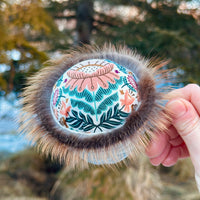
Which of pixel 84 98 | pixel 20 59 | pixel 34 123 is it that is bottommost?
pixel 20 59

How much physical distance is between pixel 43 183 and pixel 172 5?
1.76m

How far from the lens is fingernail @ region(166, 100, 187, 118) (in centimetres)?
44

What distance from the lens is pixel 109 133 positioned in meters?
0.42

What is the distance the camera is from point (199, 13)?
1169 mm

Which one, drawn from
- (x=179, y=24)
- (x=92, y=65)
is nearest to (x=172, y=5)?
(x=179, y=24)

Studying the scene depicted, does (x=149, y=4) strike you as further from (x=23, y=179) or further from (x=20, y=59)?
(x=23, y=179)

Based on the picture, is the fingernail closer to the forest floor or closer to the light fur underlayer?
the light fur underlayer

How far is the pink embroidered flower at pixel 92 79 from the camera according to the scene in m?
0.42

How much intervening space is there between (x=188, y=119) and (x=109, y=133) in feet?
0.54

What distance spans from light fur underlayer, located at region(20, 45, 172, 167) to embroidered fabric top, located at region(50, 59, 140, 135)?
2 cm

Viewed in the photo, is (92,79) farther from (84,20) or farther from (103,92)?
(84,20)

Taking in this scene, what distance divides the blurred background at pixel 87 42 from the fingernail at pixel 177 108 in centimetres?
36

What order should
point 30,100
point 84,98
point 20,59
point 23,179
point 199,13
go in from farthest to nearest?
point 23,179, point 199,13, point 20,59, point 30,100, point 84,98

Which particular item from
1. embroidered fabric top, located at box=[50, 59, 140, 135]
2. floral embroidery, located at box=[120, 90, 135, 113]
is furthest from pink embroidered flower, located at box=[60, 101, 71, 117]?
floral embroidery, located at box=[120, 90, 135, 113]
